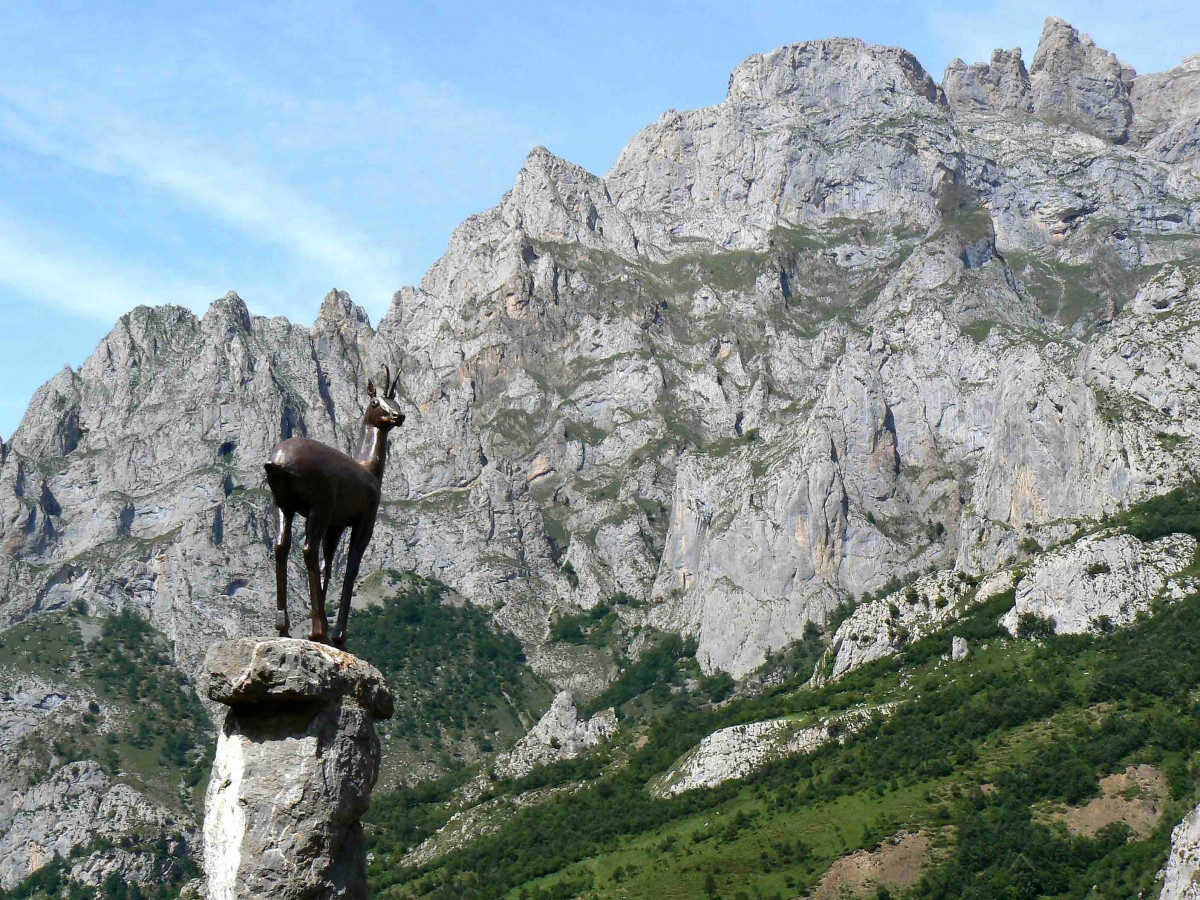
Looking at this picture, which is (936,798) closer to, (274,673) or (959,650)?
(959,650)

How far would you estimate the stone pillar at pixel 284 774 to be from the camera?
42.7 ft

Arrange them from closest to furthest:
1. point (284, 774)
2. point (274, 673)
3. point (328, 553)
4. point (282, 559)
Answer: point (274, 673) < point (284, 774) < point (282, 559) < point (328, 553)

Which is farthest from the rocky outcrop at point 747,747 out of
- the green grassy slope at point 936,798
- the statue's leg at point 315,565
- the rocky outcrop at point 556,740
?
the statue's leg at point 315,565

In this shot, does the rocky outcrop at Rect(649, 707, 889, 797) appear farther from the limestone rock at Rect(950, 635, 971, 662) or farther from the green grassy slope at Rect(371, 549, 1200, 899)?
the limestone rock at Rect(950, 635, 971, 662)

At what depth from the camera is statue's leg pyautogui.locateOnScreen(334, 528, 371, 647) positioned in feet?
48.5

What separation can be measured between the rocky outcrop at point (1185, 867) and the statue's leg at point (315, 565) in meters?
40.4

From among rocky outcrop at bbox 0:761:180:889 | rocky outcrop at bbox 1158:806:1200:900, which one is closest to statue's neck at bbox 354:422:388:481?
rocky outcrop at bbox 1158:806:1200:900

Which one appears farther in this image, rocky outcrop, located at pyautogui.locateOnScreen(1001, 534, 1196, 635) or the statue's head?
rocky outcrop, located at pyautogui.locateOnScreen(1001, 534, 1196, 635)

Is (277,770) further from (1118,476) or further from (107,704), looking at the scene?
(107,704)

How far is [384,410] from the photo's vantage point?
1645 centimetres

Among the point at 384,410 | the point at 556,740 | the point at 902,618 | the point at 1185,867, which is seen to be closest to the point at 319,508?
the point at 384,410

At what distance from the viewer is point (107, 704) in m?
186

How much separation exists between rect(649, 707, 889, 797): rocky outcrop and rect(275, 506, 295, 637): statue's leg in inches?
4022

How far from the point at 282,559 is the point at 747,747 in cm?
10884
